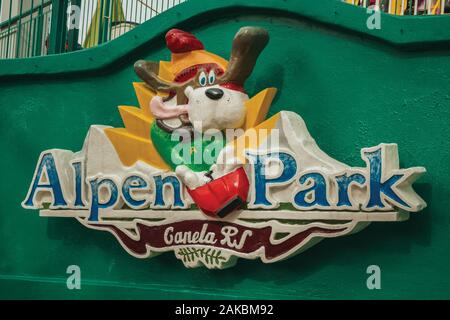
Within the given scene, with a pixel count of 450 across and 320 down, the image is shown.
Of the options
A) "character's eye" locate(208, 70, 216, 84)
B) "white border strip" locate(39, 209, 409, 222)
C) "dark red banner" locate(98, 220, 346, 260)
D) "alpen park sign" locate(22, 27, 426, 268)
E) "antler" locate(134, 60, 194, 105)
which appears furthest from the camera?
Answer: "antler" locate(134, 60, 194, 105)

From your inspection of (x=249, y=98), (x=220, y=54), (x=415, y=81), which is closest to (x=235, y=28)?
(x=220, y=54)

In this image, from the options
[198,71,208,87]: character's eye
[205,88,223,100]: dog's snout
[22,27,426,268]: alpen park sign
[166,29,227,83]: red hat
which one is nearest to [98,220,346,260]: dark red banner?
[22,27,426,268]: alpen park sign

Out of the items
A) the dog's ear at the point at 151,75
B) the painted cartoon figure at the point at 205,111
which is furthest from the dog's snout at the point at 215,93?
the dog's ear at the point at 151,75

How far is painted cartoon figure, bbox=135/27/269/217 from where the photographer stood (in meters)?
5.12

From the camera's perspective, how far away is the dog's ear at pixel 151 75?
5.56 meters

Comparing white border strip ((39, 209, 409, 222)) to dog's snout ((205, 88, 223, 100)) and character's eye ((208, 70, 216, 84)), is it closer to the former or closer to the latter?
dog's snout ((205, 88, 223, 100))

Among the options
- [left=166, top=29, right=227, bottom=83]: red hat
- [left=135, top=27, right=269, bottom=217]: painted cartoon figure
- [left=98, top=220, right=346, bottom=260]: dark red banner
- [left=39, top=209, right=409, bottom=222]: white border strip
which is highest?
[left=166, top=29, right=227, bottom=83]: red hat

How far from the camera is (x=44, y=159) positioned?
235 inches

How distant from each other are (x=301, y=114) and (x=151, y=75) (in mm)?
1159

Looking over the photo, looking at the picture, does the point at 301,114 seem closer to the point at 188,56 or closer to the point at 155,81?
the point at 188,56

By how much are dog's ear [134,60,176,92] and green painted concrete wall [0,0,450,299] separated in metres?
0.31

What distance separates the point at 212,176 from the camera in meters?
5.23

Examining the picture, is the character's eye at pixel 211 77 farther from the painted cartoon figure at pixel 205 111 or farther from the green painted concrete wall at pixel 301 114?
the green painted concrete wall at pixel 301 114

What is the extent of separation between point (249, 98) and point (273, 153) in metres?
0.57
